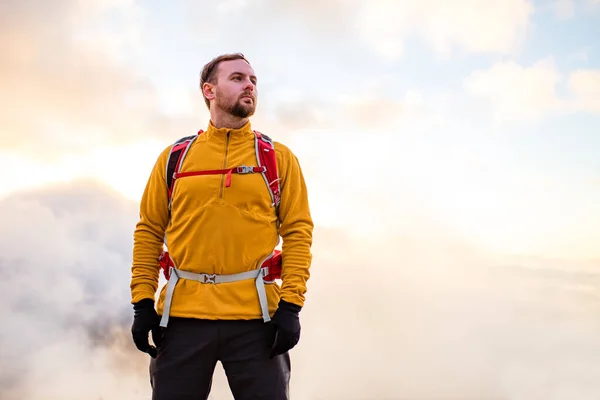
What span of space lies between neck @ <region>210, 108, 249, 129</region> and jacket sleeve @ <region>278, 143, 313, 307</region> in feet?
1.51

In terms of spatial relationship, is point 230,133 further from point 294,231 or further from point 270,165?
point 294,231

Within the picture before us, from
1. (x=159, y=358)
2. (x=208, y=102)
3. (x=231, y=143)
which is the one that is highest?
(x=208, y=102)

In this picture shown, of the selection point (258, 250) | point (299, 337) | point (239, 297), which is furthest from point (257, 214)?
point (299, 337)

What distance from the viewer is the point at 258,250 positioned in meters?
4.87

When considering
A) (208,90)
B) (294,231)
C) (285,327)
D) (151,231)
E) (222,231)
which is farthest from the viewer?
(208,90)

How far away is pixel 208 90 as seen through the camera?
550cm

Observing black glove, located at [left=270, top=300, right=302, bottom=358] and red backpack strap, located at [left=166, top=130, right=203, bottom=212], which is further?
red backpack strap, located at [left=166, top=130, right=203, bottom=212]

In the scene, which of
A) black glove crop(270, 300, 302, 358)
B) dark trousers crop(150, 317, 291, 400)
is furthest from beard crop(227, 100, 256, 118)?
dark trousers crop(150, 317, 291, 400)

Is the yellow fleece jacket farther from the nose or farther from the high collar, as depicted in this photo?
the nose

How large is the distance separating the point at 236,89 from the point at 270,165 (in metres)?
0.78

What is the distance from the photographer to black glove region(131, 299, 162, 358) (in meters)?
4.86

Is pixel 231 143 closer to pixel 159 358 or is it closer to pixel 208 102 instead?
pixel 208 102

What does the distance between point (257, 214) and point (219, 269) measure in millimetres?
556

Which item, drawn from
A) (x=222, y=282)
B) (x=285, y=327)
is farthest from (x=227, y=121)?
(x=285, y=327)
